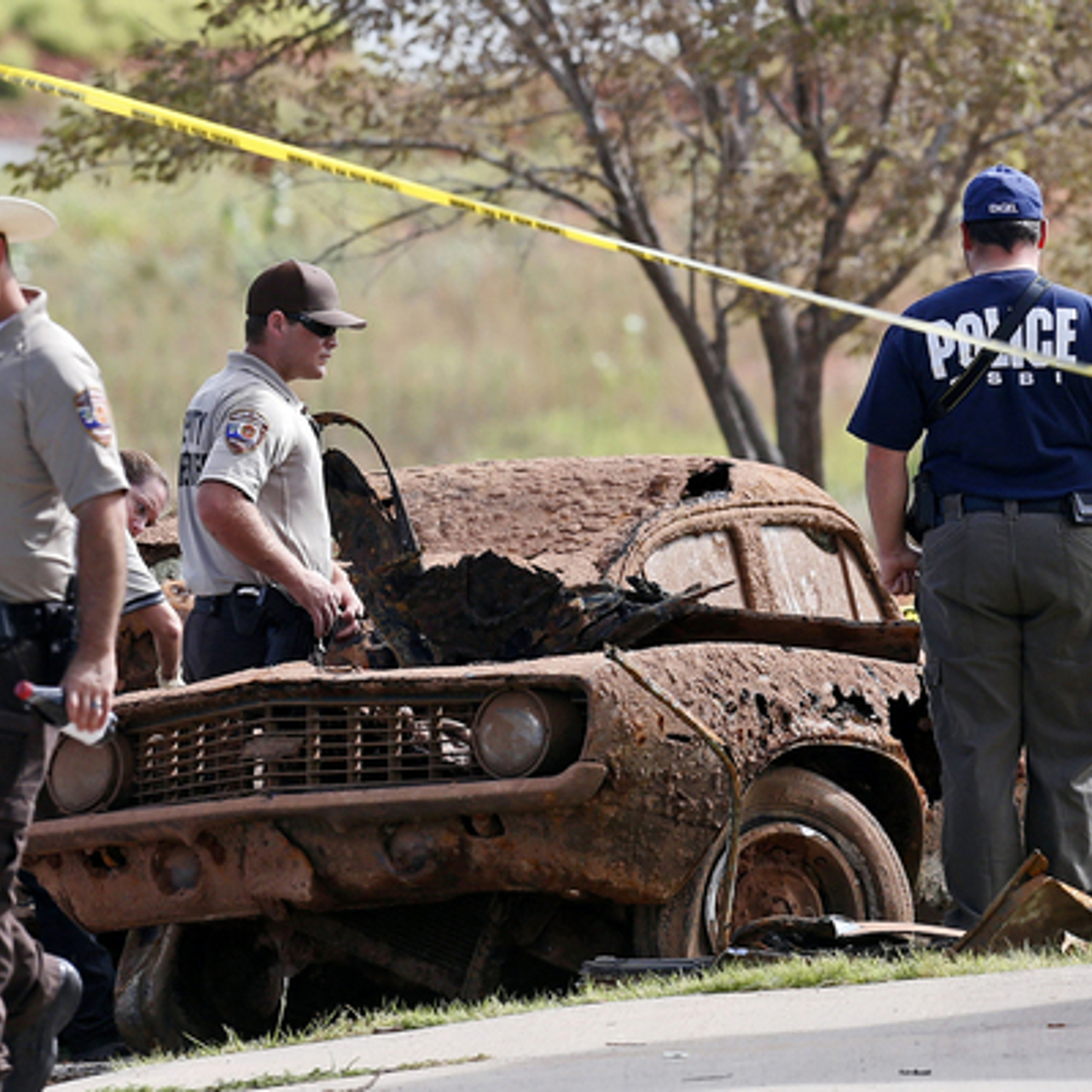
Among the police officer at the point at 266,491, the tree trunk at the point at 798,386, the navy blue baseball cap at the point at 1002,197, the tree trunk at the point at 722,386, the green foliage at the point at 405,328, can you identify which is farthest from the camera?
the green foliage at the point at 405,328

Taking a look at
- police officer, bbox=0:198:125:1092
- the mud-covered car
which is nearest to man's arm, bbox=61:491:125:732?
police officer, bbox=0:198:125:1092

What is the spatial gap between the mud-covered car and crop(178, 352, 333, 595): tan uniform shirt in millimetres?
348

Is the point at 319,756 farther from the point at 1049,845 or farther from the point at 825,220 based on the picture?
the point at 825,220

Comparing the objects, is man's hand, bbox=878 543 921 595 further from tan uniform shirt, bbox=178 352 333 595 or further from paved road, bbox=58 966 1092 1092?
tan uniform shirt, bbox=178 352 333 595

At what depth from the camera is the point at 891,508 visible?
5086mm

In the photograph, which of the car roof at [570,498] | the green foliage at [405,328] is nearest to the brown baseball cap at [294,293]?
the car roof at [570,498]

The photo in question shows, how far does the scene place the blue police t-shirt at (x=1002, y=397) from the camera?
4871 millimetres

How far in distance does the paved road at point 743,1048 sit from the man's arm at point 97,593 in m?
0.89

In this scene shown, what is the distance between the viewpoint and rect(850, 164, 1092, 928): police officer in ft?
15.9

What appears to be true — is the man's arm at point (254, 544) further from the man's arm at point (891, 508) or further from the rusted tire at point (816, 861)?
the man's arm at point (891, 508)

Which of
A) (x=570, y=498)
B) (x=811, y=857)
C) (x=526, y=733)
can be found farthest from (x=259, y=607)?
(x=811, y=857)

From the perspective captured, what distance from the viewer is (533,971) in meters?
4.99

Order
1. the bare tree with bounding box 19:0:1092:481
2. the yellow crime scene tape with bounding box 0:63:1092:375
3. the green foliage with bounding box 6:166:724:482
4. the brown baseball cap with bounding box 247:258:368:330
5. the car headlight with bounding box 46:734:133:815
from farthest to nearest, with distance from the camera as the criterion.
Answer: the green foliage with bounding box 6:166:724:482, the bare tree with bounding box 19:0:1092:481, the brown baseball cap with bounding box 247:258:368:330, the car headlight with bounding box 46:734:133:815, the yellow crime scene tape with bounding box 0:63:1092:375

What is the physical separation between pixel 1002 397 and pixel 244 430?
6.68 feet
